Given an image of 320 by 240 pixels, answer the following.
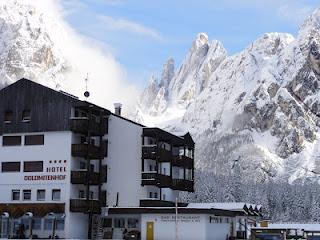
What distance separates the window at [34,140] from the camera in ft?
253

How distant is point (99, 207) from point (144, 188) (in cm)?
843

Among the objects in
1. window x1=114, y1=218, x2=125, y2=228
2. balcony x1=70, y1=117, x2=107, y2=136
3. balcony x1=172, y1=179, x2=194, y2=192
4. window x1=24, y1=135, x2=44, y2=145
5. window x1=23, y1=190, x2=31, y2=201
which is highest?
balcony x1=70, y1=117, x2=107, y2=136

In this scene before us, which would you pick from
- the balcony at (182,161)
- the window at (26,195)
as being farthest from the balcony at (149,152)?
the window at (26,195)

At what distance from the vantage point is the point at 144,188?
275ft

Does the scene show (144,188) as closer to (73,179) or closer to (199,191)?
(73,179)

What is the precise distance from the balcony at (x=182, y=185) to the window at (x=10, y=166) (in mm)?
20897

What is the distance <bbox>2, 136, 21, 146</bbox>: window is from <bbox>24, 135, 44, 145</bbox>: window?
88 centimetres

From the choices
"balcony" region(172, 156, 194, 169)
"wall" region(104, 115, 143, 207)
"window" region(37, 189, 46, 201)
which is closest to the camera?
"window" region(37, 189, 46, 201)

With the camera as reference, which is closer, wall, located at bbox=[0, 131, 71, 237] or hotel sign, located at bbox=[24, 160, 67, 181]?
wall, located at bbox=[0, 131, 71, 237]

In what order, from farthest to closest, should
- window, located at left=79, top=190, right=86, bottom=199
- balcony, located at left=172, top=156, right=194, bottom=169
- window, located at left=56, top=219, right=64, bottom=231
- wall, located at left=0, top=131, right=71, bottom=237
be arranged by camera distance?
1. balcony, located at left=172, top=156, right=194, bottom=169
2. window, located at left=79, top=190, right=86, bottom=199
3. wall, located at left=0, top=131, right=71, bottom=237
4. window, located at left=56, top=219, right=64, bottom=231

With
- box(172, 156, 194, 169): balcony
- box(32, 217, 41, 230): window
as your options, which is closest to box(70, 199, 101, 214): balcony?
box(32, 217, 41, 230): window

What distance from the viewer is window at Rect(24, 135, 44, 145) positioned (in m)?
77.2

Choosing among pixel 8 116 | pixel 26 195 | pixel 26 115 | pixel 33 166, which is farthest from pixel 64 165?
pixel 8 116

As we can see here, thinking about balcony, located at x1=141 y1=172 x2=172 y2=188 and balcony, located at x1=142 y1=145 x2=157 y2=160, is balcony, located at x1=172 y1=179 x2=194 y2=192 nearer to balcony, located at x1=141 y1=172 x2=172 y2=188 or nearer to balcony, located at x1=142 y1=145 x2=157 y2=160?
balcony, located at x1=141 y1=172 x2=172 y2=188
